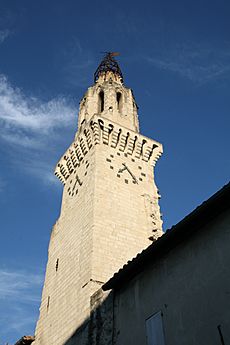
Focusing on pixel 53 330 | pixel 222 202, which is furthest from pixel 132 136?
pixel 222 202

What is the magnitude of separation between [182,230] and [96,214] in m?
7.08

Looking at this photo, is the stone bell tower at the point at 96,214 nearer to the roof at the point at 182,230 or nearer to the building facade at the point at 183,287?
the building facade at the point at 183,287

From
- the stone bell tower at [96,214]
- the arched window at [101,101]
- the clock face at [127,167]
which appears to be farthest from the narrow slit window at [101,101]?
the clock face at [127,167]

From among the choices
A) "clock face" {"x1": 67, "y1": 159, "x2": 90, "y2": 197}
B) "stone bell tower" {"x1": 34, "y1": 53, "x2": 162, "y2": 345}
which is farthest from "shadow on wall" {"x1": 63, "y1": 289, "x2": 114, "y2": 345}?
"clock face" {"x1": 67, "y1": 159, "x2": 90, "y2": 197}

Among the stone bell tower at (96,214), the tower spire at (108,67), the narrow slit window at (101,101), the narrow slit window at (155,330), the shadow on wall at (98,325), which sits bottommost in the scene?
the narrow slit window at (155,330)

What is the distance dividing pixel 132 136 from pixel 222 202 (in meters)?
12.7

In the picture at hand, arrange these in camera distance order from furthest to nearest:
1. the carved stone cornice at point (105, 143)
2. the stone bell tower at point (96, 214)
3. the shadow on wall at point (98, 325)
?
the carved stone cornice at point (105, 143) → the stone bell tower at point (96, 214) → the shadow on wall at point (98, 325)

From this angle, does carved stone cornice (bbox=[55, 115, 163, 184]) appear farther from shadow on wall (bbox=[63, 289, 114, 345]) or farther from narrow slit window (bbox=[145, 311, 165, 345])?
narrow slit window (bbox=[145, 311, 165, 345])

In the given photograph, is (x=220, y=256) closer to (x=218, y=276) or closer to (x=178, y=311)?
(x=218, y=276)

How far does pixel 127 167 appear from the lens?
19.9 m

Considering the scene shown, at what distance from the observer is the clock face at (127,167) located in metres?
19.2

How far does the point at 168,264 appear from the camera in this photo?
9.99m

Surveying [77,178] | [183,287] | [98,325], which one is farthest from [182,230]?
[77,178]

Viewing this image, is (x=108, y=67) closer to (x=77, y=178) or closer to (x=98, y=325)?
(x=77, y=178)
